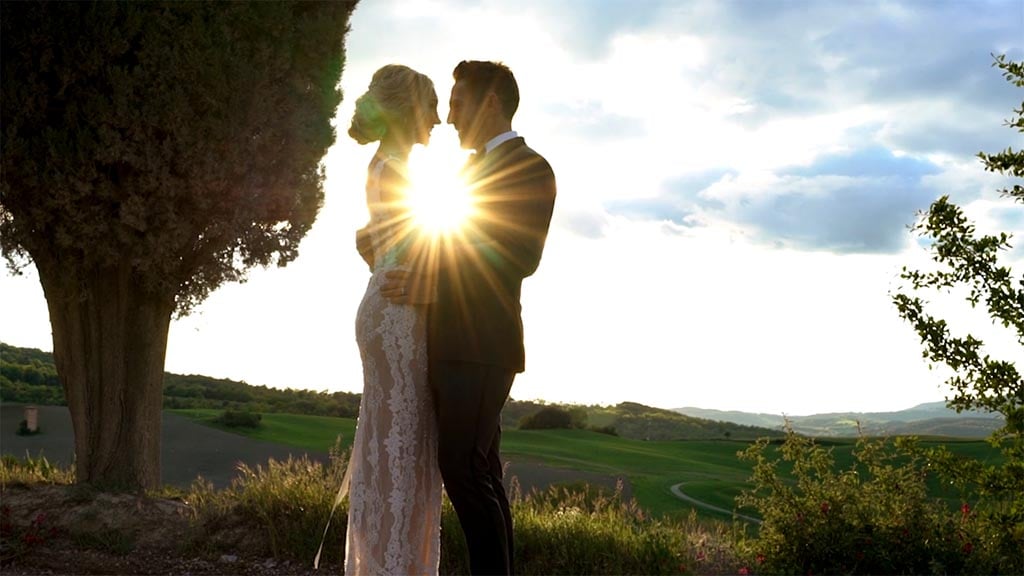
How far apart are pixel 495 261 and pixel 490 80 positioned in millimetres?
867

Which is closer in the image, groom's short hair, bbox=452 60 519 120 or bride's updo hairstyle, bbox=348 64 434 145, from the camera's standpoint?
groom's short hair, bbox=452 60 519 120

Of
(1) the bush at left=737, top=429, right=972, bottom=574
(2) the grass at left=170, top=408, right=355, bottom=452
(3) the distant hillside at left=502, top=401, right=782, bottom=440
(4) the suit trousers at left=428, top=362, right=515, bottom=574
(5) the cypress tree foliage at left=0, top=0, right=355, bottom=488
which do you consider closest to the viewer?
(4) the suit trousers at left=428, top=362, right=515, bottom=574

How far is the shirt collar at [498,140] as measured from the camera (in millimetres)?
4168

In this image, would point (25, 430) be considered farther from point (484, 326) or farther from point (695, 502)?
point (484, 326)

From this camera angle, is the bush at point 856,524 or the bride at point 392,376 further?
the bush at point 856,524

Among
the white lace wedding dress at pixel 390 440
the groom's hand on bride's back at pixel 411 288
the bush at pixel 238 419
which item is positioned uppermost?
the groom's hand on bride's back at pixel 411 288

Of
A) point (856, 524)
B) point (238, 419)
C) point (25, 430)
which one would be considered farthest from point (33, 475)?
point (238, 419)

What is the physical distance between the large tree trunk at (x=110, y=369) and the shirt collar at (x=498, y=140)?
8.23 meters

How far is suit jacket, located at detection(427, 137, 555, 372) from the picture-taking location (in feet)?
13.0

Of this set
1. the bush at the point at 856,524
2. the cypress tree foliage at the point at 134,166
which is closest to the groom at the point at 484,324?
the bush at the point at 856,524

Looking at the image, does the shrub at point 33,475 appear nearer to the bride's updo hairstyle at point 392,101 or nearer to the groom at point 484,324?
the bride's updo hairstyle at point 392,101

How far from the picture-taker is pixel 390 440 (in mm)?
4512

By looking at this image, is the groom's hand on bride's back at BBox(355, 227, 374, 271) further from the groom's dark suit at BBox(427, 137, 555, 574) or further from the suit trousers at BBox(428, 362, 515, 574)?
the suit trousers at BBox(428, 362, 515, 574)

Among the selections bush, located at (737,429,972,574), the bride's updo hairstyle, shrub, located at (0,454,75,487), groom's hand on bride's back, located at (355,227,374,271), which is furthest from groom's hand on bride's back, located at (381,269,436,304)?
shrub, located at (0,454,75,487)
